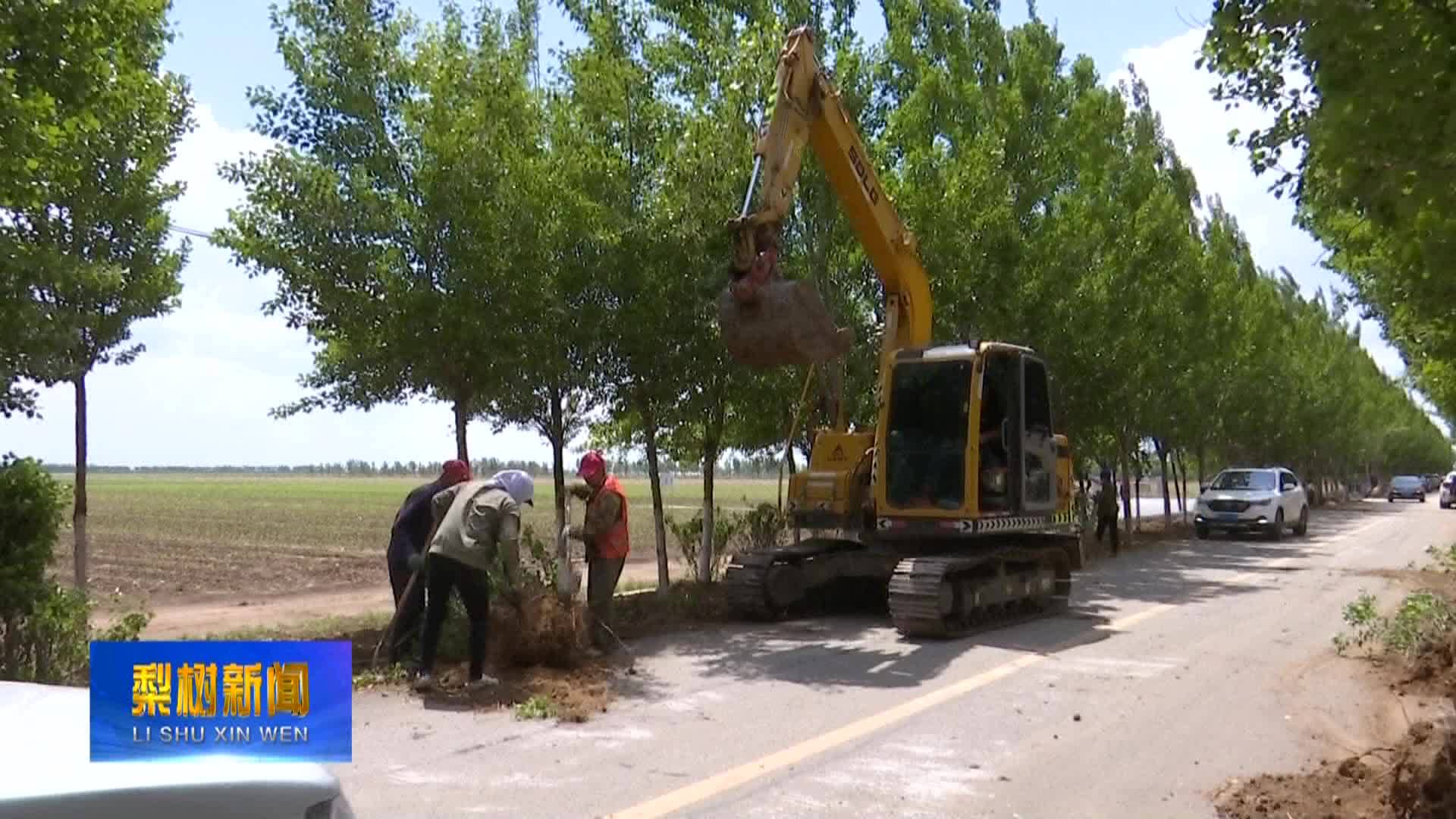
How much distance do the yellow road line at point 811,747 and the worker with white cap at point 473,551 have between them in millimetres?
2703

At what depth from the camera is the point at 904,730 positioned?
799 centimetres

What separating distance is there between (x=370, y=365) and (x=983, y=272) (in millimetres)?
10502

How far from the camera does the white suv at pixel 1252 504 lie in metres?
30.0

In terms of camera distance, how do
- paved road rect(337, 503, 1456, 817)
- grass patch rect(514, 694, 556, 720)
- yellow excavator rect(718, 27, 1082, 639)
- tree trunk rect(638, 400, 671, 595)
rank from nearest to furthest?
paved road rect(337, 503, 1456, 817)
grass patch rect(514, 694, 556, 720)
yellow excavator rect(718, 27, 1082, 639)
tree trunk rect(638, 400, 671, 595)

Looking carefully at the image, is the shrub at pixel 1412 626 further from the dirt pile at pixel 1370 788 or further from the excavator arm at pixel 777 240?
the excavator arm at pixel 777 240

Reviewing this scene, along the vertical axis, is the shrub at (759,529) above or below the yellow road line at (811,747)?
above

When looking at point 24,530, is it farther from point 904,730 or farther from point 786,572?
point 786,572

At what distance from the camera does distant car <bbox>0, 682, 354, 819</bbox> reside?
2.53 metres

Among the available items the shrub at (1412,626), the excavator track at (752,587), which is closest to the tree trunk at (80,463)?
the excavator track at (752,587)

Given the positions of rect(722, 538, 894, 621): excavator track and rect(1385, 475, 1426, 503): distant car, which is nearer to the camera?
rect(722, 538, 894, 621): excavator track

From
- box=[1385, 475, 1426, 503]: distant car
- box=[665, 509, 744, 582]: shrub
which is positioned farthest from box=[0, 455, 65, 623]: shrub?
box=[1385, 475, 1426, 503]: distant car

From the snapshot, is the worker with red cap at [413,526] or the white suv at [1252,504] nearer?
the worker with red cap at [413,526]

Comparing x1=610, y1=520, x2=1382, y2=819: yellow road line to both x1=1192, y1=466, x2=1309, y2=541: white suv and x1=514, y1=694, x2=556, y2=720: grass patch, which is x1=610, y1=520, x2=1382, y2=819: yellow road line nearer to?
x1=514, y1=694, x2=556, y2=720: grass patch
